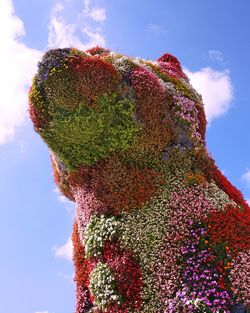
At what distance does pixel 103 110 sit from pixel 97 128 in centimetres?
40

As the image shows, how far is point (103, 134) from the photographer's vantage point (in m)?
12.5

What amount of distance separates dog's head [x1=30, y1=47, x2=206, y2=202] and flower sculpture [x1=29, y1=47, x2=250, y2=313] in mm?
22

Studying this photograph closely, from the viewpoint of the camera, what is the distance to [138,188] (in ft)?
40.3

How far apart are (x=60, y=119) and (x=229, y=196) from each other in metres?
4.07

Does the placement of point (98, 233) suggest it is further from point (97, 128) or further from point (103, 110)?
point (103, 110)

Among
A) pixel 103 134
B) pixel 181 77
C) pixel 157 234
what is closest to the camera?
pixel 157 234

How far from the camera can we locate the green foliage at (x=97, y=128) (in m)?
12.3

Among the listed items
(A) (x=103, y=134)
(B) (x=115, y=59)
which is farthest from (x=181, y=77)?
(A) (x=103, y=134)

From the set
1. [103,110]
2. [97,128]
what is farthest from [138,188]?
[103,110]

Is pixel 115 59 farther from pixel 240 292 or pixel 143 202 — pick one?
pixel 240 292

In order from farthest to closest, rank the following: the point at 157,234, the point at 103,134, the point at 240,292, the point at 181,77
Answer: the point at 181,77
the point at 103,134
the point at 157,234
the point at 240,292

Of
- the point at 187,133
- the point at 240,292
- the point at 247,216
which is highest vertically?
the point at 187,133

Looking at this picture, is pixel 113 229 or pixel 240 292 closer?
pixel 240 292

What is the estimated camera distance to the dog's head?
12.3 m
